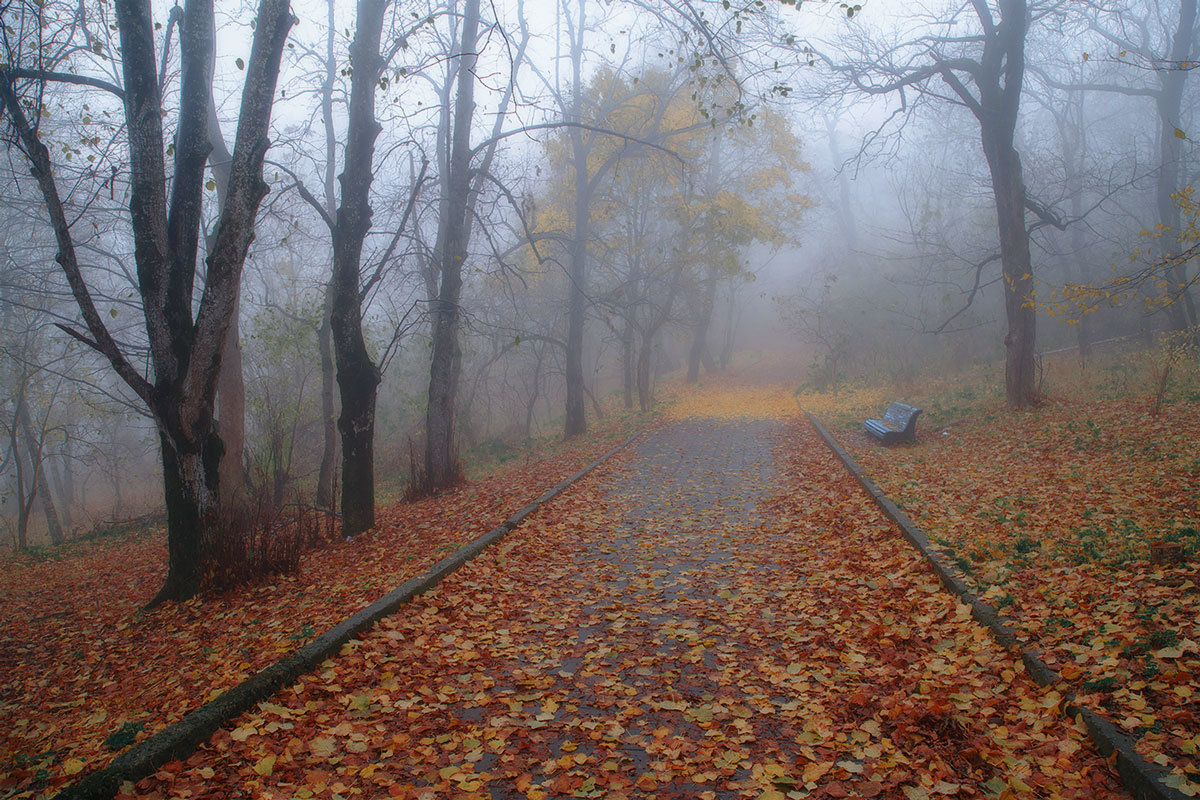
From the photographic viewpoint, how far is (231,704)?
3.33m

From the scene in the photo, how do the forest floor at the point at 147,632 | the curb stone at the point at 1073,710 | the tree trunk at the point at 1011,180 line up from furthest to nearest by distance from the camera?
the tree trunk at the point at 1011,180 < the forest floor at the point at 147,632 < the curb stone at the point at 1073,710

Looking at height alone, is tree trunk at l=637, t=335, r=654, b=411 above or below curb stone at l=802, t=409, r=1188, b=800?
above

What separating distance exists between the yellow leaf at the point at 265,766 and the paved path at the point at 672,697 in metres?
0.01

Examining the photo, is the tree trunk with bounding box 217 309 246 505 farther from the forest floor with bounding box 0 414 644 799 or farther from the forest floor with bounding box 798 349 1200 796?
the forest floor with bounding box 798 349 1200 796

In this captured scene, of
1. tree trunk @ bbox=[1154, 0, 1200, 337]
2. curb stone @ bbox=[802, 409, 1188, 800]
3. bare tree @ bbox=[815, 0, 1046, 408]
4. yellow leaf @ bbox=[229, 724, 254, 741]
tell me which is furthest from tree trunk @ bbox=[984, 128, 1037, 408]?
yellow leaf @ bbox=[229, 724, 254, 741]

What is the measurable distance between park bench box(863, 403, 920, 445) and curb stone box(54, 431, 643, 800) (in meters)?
8.39

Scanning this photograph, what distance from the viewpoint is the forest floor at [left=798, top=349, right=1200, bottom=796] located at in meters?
2.99

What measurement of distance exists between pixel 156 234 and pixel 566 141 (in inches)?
542

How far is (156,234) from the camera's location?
18.7ft

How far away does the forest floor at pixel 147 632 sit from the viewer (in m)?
3.66

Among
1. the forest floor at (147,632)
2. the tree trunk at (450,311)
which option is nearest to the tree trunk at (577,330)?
the tree trunk at (450,311)

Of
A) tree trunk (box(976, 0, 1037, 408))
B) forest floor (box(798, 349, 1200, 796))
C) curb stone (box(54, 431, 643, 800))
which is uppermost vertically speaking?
tree trunk (box(976, 0, 1037, 408))

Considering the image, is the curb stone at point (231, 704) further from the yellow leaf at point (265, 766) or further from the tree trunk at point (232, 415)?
the tree trunk at point (232, 415)

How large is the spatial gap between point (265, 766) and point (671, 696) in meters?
1.97
